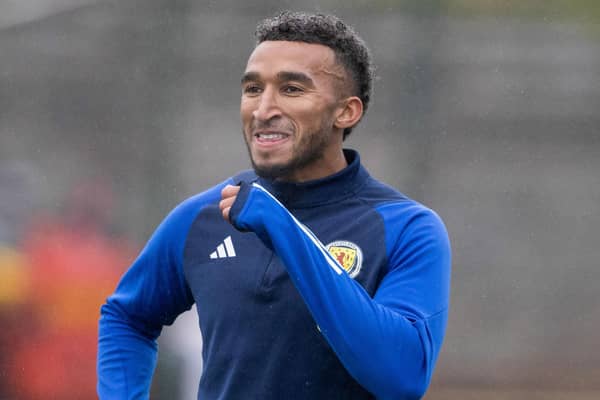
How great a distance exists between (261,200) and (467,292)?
2921 mm

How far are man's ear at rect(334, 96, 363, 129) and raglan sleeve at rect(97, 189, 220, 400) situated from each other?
269 mm

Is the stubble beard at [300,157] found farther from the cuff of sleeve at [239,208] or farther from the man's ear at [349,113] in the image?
the cuff of sleeve at [239,208]

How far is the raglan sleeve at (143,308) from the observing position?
1.93 meters

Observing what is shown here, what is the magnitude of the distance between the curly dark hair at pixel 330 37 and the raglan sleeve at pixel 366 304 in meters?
0.36

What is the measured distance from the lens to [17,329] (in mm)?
4234

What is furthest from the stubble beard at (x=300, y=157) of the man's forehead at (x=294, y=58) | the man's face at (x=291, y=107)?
the man's forehead at (x=294, y=58)

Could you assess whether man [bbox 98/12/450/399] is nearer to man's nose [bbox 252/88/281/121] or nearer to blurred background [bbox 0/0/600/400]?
man's nose [bbox 252/88/281/121]

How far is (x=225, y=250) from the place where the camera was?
6.09 ft

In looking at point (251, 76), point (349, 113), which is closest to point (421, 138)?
point (349, 113)

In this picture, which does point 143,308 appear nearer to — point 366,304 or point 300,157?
point 300,157

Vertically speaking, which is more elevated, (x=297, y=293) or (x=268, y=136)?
(x=268, y=136)

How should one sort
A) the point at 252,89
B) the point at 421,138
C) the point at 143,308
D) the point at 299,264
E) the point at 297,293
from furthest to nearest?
the point at 421,138
the point at 143,308
the point at 252,89
the point at 297,293
the point at 299,264

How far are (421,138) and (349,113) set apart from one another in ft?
7.99

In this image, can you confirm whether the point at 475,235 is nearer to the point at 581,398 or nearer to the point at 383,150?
the point at 383,150
